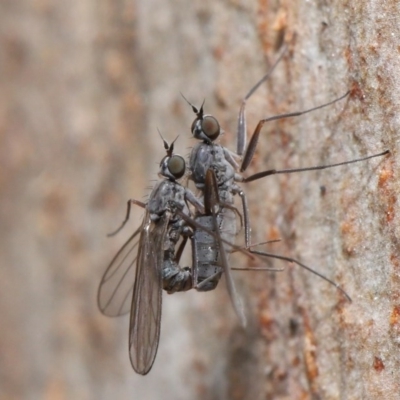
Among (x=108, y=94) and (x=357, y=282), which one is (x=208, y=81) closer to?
(x=108, y=94)

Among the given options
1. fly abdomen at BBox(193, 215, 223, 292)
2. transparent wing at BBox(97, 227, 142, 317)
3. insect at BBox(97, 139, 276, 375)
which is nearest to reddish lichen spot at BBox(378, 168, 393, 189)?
insect at BBox(97, 139, 276, 375)

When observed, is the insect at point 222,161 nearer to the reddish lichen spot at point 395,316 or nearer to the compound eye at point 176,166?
the compound eye at point 176,166

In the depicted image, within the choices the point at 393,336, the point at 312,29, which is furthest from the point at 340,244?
the point at 312,29

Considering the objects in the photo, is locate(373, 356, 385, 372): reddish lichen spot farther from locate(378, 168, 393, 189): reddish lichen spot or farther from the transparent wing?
the transparent wing

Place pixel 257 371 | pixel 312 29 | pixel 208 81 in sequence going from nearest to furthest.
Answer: pixel 312 29 < pixel 257 371 < pixel 208 81

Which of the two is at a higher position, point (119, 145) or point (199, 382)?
point (119, 145)

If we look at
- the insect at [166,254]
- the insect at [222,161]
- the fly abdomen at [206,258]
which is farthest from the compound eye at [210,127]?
the fly abdomen at [206,258]

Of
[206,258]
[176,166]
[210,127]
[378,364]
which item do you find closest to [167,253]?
[206,258]

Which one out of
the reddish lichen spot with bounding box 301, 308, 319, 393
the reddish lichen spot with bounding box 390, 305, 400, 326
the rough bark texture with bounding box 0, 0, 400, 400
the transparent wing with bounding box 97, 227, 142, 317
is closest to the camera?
the reddish lichen spot with bounding box 390, 305, 400, 326
